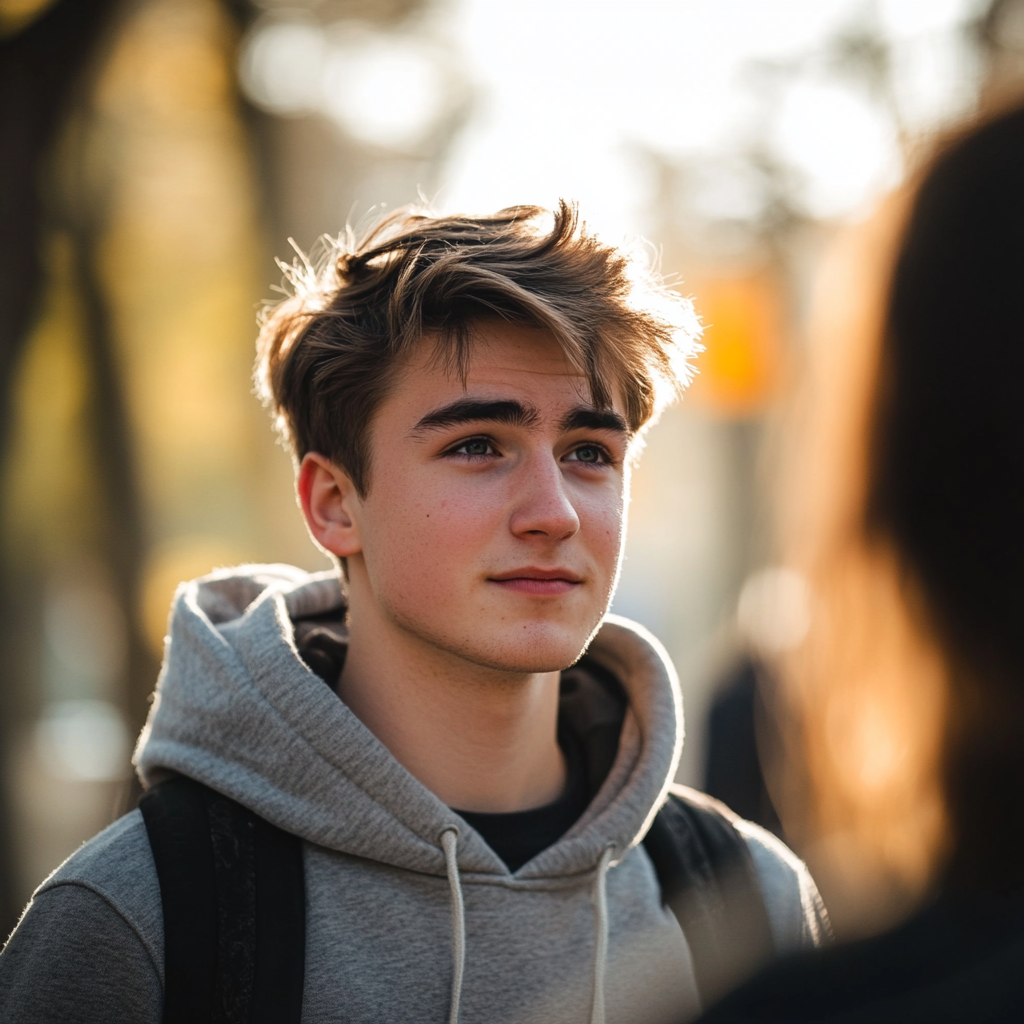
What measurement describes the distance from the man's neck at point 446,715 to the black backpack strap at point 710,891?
1.42 ft

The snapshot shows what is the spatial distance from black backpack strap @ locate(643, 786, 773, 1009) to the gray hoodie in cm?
5

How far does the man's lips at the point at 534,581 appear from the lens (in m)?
2.63

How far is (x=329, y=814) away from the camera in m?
2.55

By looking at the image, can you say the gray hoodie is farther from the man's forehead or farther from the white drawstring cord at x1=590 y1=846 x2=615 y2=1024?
the man's forehead

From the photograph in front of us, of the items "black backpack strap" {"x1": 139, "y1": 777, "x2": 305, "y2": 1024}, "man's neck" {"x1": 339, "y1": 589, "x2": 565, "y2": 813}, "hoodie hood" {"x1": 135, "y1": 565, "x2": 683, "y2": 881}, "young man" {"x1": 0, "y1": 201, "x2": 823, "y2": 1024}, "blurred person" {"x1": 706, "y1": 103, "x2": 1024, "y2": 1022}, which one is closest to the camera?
"blurred person" {"x1": 706, "y1": 103, "x2": 1024, "y2": 1022}

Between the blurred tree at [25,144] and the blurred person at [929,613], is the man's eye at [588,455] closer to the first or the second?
the blurred person at [929,613]

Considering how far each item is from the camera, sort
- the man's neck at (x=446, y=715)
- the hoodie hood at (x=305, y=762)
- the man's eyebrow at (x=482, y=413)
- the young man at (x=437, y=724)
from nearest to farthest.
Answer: the young man at (x=437, y=724), the hoodie hood at (x=305, y=762), the man's eyebrow at (x=482, y=413), the man's neck at (x=446, y=715)

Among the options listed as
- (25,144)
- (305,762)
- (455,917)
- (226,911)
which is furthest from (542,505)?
(25,144)

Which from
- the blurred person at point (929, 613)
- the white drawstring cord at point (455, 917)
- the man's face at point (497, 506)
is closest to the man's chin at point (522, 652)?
the man's face at point (497, 506)

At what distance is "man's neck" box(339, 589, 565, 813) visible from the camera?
279 cm

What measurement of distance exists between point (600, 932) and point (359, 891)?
601mm

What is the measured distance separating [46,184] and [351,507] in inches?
203

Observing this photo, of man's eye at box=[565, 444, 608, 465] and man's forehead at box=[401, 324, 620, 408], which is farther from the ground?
man's forehead at box=[401, 324, 620, 408]

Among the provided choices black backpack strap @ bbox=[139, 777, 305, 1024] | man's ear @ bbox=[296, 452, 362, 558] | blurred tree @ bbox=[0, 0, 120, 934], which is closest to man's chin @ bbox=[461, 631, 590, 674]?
man's ear @ bbox=[296, 452, 362, 558]
